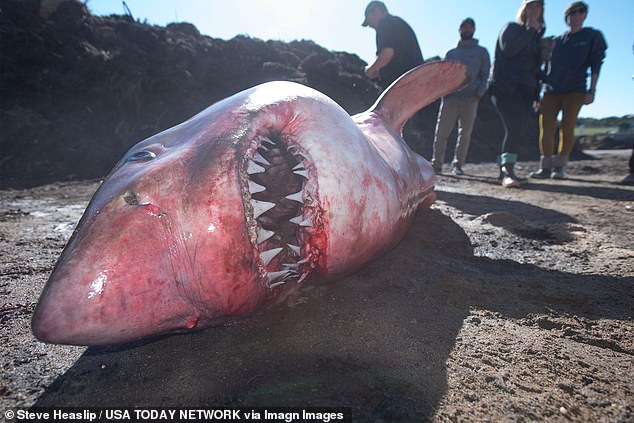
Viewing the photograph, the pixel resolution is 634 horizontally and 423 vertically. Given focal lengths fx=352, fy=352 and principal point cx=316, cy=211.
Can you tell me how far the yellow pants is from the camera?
4605 mm

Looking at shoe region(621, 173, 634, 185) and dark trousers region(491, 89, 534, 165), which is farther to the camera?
shoe region(621, 173, 634, 185)

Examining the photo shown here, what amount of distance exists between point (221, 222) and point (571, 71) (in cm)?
527

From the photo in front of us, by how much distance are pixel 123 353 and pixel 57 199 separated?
3662 millimetres

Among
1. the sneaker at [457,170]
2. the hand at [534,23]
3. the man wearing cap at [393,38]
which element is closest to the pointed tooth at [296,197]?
the man wearing cap at [393,38]

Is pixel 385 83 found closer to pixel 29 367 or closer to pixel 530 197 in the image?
pixel 530 197

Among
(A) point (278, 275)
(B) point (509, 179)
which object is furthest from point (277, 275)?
(B) point (509, 179)

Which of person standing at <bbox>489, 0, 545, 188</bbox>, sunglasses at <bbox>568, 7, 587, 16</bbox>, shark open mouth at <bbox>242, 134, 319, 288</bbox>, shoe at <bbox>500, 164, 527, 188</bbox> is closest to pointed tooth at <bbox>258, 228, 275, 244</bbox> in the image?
shark open mouth at <bbox>242, 134, 319, 288</bbox>

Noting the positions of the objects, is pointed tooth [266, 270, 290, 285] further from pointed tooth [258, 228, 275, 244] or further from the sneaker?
the sneaker

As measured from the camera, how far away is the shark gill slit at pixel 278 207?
3.55ft

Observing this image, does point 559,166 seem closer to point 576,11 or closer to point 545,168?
point 545,168

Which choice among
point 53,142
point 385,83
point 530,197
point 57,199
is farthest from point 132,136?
point 530,197

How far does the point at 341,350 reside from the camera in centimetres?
113

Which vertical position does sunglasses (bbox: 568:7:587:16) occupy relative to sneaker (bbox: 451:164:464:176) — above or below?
above

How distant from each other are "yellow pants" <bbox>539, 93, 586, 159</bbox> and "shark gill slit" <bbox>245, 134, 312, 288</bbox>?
4.91 m
